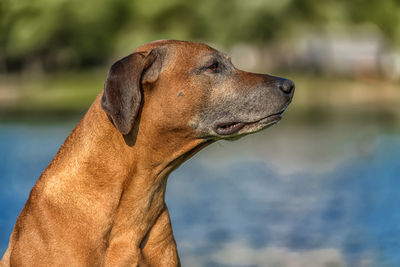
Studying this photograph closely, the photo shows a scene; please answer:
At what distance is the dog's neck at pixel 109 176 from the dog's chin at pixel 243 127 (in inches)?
10.8

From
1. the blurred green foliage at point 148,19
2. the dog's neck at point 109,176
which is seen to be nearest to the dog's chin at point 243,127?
the dog's neck at point 109,176

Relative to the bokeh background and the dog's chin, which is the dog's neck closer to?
the dog's chin

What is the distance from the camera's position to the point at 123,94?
4133 mm

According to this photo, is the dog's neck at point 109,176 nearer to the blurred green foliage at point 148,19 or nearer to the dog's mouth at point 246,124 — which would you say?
the dog's mouth at point 246,124

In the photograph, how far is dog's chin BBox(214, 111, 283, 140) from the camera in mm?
4477

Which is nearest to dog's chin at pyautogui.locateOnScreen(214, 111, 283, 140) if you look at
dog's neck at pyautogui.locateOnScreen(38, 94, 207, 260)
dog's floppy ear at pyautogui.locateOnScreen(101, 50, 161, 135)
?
dog's neck at pyautogui.locateOnScreen(38, 94, 207, 260)

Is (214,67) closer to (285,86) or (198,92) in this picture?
(198,92)

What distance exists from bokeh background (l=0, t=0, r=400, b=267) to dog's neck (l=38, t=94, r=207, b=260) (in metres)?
3.81

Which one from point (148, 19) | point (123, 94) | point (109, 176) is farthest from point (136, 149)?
point (148, 19)

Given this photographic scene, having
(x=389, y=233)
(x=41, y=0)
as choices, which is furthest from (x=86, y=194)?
(x=41, y=0)

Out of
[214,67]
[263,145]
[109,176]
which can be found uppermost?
[263,145]

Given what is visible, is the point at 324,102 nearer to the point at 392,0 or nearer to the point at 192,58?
the point at 392,0

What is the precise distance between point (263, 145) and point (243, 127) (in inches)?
555

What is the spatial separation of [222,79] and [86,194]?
1.07 meters
